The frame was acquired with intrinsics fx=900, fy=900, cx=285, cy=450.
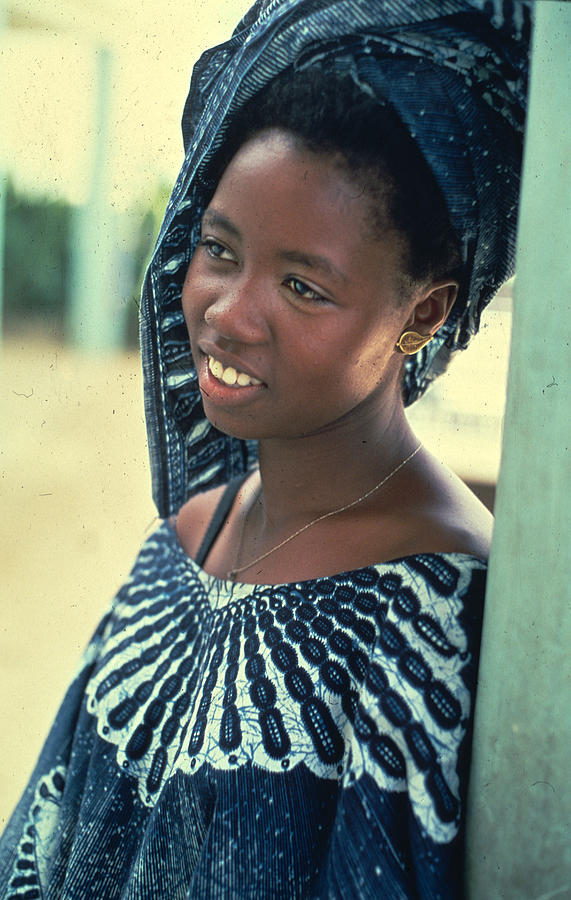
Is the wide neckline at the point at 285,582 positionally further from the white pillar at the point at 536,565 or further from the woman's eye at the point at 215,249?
the woman's eye at the point at 215,249

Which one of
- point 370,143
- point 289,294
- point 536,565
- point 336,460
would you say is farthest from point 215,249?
point 536,565

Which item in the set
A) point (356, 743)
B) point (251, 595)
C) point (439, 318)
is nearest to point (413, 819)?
point (356, 743)

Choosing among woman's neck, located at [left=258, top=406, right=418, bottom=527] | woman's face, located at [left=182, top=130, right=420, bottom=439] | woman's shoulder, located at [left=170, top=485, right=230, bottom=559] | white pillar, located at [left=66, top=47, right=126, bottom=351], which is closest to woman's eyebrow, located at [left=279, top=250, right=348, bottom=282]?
woman's face, located at [left=182, top=130, right=420, bottom=439]

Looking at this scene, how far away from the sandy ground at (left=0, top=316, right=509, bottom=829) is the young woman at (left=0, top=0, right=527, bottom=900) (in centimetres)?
31

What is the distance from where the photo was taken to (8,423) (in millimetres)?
1998

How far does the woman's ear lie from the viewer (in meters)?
1.29

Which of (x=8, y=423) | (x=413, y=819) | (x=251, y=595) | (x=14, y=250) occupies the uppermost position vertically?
(x=14, y=250)

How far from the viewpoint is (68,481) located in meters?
2.60

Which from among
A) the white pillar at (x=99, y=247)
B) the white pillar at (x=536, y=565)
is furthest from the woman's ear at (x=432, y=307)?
the white pillar at (x=99, y=247)

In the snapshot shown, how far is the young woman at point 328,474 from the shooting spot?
1.12 m

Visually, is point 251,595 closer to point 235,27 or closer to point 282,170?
point 282,170

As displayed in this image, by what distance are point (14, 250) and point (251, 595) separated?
0.84 m

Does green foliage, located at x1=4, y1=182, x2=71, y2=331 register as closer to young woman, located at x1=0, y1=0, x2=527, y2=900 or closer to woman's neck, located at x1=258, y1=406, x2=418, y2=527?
young woman, located at x1=0, y1=0, x2=527, y2=900

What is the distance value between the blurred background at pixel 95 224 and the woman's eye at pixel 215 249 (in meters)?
0.31
